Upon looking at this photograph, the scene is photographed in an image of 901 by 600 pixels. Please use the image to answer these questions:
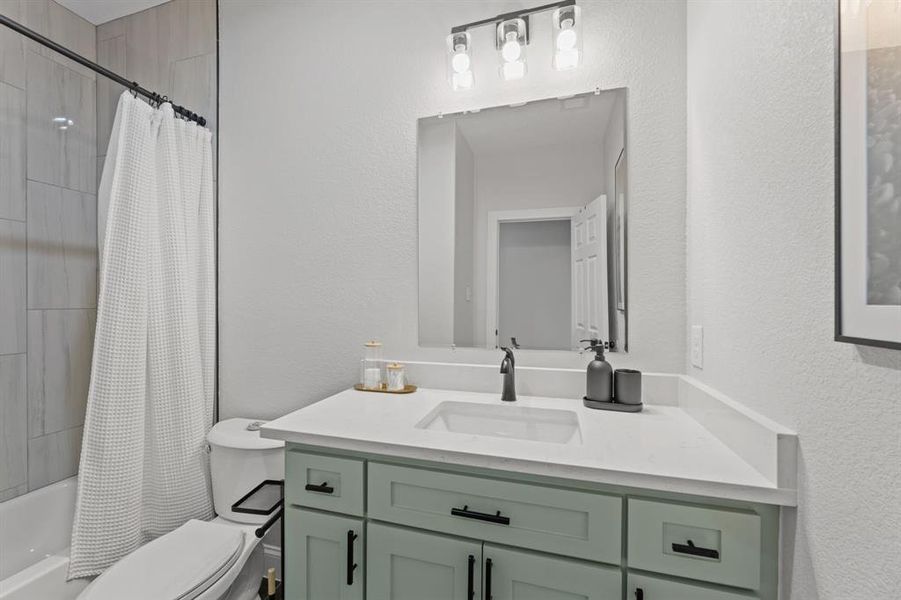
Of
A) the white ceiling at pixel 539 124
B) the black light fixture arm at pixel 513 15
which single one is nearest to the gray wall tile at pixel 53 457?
the white ceiling at pixel 539 124

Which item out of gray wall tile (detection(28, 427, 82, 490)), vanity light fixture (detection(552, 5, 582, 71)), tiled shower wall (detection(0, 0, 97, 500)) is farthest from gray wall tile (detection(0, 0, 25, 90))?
vanity light fixture (detection(552, 5, 582, 71))

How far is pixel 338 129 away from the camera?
178 centimetres

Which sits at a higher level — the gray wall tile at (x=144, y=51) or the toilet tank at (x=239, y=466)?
the gray wall tile at (x=144, y=51)

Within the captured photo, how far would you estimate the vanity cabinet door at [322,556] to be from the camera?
1.08 meters

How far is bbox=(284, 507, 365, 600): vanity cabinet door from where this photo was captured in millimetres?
1076

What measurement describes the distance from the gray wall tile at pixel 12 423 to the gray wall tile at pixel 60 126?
2.73 feet

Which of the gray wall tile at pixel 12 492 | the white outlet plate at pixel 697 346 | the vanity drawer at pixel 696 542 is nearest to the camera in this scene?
the vanity drawer at pixel 696 542

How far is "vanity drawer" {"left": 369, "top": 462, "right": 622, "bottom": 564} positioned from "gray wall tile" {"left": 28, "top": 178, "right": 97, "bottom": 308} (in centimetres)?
184

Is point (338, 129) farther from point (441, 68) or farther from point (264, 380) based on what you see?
point (264, 380)

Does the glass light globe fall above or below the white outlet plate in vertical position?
above

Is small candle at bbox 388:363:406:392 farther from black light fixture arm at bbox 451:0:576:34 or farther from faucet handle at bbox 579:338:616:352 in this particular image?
black light fixture arm at bbox 451:0:576:34

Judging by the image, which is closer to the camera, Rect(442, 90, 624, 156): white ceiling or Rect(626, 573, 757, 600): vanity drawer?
Rect(626, 573, 757, 600): vanity drawer

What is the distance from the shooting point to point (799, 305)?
75 centimetres

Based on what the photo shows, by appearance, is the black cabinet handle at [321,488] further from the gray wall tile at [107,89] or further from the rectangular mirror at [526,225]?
the gray wall tile at [107,89]
